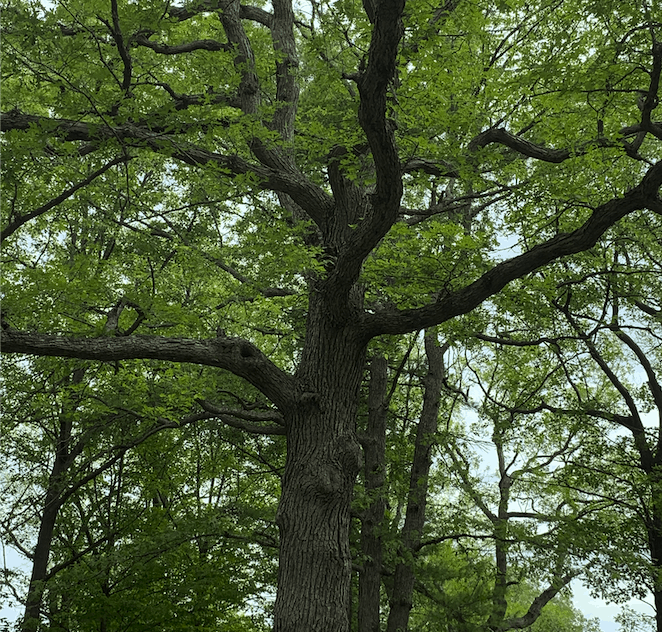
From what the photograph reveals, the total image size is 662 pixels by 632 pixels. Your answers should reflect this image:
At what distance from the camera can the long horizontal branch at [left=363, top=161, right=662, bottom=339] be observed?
564cm

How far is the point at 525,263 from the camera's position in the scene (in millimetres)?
6176

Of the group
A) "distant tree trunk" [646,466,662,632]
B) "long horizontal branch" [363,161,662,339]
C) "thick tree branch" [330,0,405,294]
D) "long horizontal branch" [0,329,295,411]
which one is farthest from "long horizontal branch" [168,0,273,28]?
"distant tree trunk" [646,466,662,632]

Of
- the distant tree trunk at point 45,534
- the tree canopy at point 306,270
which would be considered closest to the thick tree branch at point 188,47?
the tree canopy at point 306,270

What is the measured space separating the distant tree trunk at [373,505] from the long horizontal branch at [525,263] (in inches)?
144

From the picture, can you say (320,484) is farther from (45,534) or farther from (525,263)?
(45,534)

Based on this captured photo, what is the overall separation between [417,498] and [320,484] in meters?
5.28

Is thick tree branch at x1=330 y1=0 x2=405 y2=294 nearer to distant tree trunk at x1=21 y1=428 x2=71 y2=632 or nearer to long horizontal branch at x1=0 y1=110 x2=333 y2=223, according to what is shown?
long horizontal branch at x1=0 y1=110 x2=333 y2=223

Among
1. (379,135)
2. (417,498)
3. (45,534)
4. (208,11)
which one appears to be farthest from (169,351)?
(45,534)

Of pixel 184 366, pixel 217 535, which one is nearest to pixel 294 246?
pixel 184 366

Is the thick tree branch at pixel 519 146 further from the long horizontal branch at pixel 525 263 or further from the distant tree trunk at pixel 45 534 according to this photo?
the distant tree trunk at pixel 45 534

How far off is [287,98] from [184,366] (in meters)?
4.66

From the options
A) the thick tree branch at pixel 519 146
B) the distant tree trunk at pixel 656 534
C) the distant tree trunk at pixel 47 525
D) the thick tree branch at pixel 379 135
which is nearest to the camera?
the thick tree branch at pixel 379 135

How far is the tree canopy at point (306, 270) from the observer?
244 inches

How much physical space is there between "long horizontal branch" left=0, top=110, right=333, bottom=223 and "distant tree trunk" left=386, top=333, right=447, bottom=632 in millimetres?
3455
